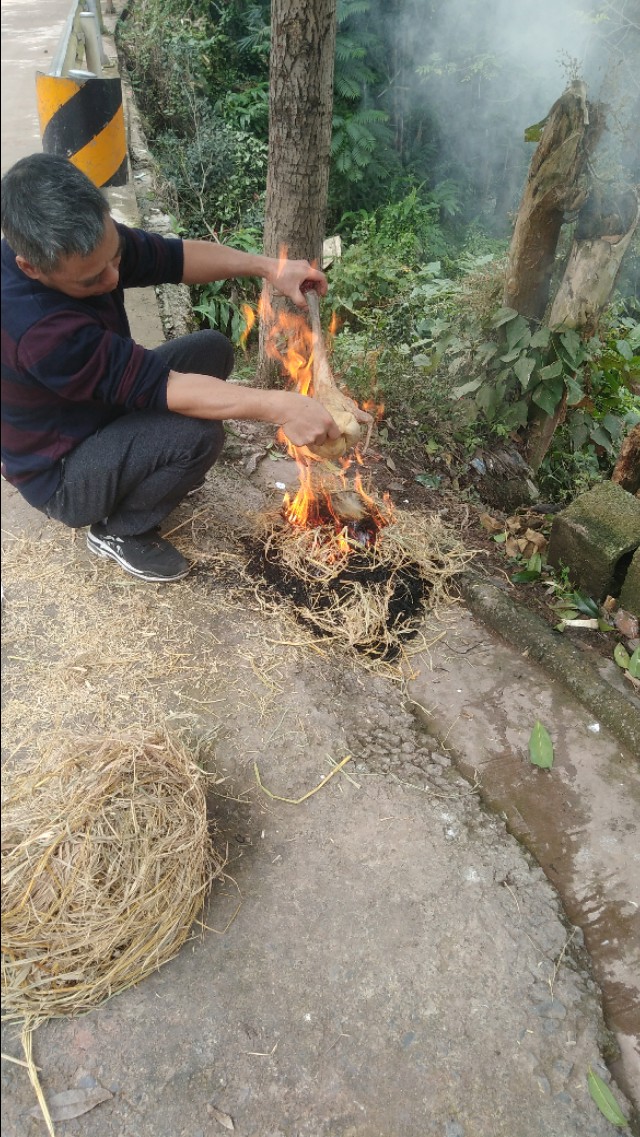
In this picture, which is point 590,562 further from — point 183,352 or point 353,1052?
point 353,1052

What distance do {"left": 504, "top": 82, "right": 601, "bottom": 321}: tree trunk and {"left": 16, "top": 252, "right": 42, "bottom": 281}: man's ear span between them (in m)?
2.97

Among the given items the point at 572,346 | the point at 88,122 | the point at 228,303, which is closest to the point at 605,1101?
the point at 572,346

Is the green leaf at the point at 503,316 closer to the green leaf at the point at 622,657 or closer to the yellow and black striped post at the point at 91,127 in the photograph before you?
the green leaf at the point at 622,657

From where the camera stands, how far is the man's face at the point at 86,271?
2188 mm

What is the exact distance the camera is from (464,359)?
15.0 ft

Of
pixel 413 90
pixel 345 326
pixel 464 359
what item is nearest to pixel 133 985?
pixel 464 359

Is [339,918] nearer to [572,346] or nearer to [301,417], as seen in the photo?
[301,417]

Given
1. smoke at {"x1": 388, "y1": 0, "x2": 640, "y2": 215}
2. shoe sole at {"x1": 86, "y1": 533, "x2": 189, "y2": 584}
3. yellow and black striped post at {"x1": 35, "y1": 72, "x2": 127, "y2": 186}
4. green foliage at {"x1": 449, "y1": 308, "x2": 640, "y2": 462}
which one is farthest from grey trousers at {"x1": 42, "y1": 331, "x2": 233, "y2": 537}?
smoke at {"x1": 388, "y1": 0, "x2": 640, "y2": 215}

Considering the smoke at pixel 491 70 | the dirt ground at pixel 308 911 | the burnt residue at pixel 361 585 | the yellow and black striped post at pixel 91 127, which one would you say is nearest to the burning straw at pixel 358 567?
the burnt residue at pixel 361 585

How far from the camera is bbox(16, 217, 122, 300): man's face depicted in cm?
219

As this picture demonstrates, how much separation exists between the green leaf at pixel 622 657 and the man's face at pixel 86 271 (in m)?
2.66

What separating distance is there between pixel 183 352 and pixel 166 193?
4.44 metres

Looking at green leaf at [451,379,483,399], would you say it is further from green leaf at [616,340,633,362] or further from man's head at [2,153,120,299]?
man's head at [2,153,120,299]

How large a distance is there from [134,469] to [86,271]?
95 cm
